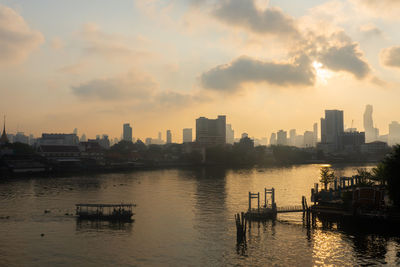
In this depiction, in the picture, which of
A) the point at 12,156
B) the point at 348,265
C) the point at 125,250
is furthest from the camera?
the point at 12,156

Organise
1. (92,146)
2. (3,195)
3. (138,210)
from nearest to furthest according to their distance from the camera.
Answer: (138,210)
(3,195)
(92,146)

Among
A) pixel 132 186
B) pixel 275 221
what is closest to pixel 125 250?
pixel 275 221

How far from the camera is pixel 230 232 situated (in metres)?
43.8

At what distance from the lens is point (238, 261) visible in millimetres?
34094

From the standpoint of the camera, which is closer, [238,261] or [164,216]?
[238,261]

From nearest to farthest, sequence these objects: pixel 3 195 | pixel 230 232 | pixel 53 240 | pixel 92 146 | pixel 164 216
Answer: pixel 53 240 < pixel 230 232 < pixel 164 216 < pixel 3 195 < pixel 92 146

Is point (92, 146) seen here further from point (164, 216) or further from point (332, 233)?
point (332, 233)

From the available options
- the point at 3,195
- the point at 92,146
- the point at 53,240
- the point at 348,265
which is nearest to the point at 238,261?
the point at 348,265

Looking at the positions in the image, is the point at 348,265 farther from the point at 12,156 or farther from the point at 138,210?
the point at 12,156

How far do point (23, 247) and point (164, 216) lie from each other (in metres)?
20.0

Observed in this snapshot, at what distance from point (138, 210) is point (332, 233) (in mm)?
29021

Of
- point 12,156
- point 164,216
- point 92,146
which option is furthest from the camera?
point 92,146

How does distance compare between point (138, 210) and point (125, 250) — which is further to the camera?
point (138, 210)

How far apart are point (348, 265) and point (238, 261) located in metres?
9.68
